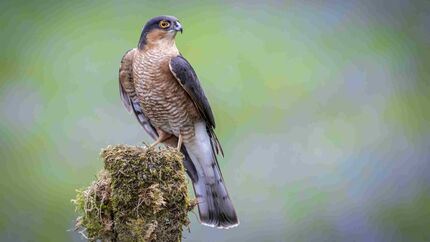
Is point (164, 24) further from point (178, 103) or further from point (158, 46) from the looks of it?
point (178, 103)

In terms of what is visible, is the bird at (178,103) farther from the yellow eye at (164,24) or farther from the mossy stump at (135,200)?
the mossy stump at (135,200)

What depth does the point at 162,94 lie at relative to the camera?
501 centimetres

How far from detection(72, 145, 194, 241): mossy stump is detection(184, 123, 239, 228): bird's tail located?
109cm

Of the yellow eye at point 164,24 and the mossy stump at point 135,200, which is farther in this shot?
the yellow eye at point 164,24

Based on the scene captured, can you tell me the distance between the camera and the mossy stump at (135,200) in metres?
3.33

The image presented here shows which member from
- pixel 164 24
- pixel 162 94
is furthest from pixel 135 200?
pixel 164 24

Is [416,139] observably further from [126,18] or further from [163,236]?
[163,236]

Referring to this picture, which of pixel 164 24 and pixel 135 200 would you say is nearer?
pixel 135 200

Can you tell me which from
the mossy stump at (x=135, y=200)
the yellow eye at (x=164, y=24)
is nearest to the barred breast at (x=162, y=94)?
the yellow eye at (x=164, y=24)

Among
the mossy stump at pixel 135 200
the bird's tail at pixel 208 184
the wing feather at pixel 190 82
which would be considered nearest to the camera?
the mossy stump at pixel 135 200

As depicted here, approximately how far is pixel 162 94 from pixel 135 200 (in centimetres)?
172

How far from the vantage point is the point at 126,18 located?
7.71 m

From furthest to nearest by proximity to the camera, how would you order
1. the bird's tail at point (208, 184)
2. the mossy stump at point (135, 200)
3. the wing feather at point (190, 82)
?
1. the wing feather at point (190, 82)
2. the bird's tail at point (208, 184)
3. the mossy stump at point (135, 200)

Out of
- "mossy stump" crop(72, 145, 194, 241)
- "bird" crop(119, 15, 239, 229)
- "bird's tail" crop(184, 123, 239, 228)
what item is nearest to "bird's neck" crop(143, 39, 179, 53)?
"bird" crop(119, 15, 239, 229)
